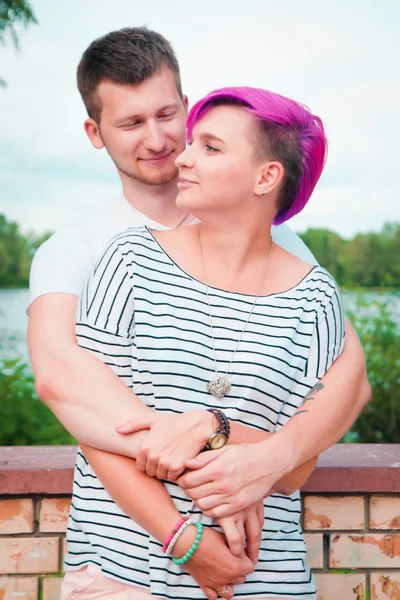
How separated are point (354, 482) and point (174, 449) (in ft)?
2.93

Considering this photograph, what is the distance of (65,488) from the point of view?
2.43 metres

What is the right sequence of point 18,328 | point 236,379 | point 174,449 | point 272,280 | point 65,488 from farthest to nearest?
point 18,328, point 65,488, point 272,280, point 236,379, point 174,449

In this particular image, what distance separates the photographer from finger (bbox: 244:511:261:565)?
6.10ft

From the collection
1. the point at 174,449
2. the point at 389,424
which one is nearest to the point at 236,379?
the point at 174,449

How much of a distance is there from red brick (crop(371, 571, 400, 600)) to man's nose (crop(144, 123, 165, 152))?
1336 millimetres

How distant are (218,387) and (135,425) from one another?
20cm

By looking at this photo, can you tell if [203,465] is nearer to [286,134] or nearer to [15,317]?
[286,134]

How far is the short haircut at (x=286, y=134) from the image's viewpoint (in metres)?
1.96

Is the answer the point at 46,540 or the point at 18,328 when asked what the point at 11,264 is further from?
the point at 46,540

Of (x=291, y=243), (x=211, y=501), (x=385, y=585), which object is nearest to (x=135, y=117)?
(x=291, y=243)

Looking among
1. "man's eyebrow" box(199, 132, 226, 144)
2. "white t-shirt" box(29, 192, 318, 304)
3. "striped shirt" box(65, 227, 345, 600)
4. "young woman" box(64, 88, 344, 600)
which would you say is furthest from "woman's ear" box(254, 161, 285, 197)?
"white t-shirt" box(29, 192, 318, 304)

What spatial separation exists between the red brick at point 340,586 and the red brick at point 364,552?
31 mm

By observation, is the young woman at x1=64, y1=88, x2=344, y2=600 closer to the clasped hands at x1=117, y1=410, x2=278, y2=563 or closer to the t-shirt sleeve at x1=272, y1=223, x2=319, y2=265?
the clasped hands at x1=117, y1=410, x2=278, y2=563

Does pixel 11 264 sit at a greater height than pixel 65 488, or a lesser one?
greater
